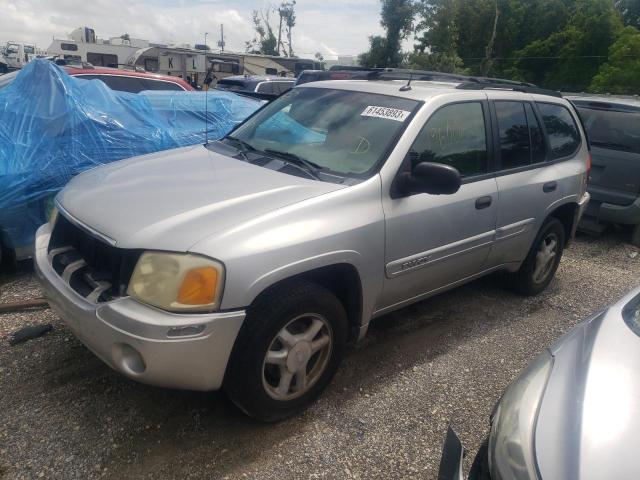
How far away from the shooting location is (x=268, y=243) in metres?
2.35

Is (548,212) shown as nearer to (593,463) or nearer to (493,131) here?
(493,131)

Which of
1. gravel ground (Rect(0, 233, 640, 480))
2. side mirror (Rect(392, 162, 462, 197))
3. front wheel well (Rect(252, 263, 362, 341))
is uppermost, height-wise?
side mirror (Rect(392, 162, 462, 197))

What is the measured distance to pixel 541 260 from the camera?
4449 millimetres

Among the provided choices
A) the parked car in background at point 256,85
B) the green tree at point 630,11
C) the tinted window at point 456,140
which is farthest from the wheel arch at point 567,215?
the green tree at point 630,11

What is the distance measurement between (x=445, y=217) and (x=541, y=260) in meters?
1.69

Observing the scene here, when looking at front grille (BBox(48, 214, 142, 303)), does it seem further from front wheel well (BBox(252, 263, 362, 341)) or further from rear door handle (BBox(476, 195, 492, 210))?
rear door handle (BBox(476, 195, 492, 210))

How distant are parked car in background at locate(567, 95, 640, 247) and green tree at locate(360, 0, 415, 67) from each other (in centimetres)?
2899

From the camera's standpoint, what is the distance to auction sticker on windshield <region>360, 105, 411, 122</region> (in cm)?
313

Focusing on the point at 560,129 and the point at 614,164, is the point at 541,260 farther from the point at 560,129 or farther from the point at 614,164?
the point at 614,164

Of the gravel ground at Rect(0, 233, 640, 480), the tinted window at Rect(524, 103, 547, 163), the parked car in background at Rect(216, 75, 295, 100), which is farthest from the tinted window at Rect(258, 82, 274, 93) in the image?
the gravel ground at Rect(0, 233, 640, 480)

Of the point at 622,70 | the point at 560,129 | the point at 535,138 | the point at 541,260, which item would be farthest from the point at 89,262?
the point at 622,70

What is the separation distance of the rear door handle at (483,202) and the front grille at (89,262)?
218cm

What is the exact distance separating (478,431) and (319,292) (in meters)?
1.17

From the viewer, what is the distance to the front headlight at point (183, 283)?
2195 millimetres
